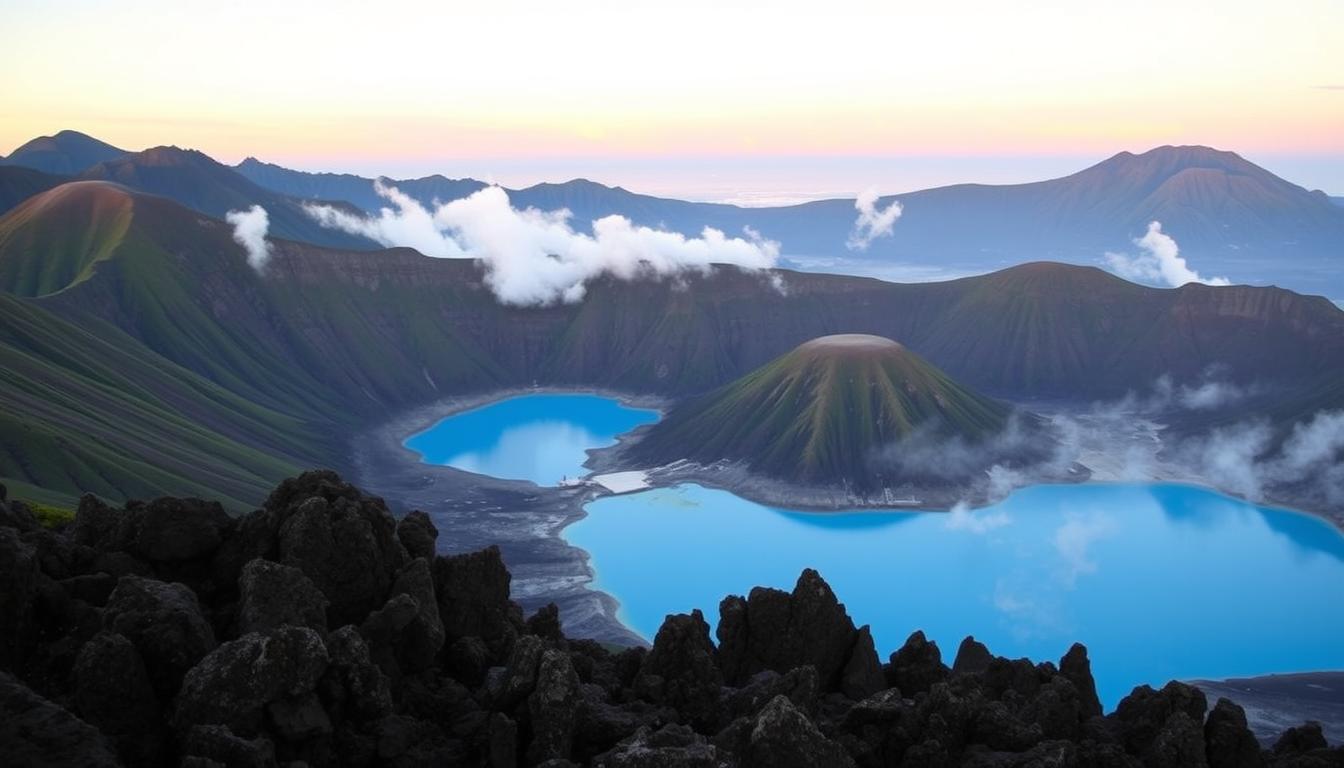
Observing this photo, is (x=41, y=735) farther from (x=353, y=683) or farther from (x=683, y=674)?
(x=683, y=674)

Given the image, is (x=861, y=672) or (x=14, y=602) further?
(x=861, y=672)

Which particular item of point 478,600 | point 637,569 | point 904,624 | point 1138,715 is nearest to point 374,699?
point 478,600

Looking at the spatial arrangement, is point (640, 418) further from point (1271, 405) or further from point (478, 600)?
point (478, 600)

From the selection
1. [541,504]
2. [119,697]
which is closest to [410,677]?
[119,697]

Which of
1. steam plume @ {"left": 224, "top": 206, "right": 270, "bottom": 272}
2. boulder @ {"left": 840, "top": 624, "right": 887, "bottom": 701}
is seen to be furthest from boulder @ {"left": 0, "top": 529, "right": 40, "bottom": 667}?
steam plume @ {"left": 224, "top": 206, "right": 270, "bottom": 272}

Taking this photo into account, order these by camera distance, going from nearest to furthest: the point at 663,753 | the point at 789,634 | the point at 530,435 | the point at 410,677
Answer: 1. the point at 663,753
2. the point at 410,677
3. the point at 789,634
4. the point at 530,435

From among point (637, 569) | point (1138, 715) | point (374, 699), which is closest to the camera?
point (374, 699)
